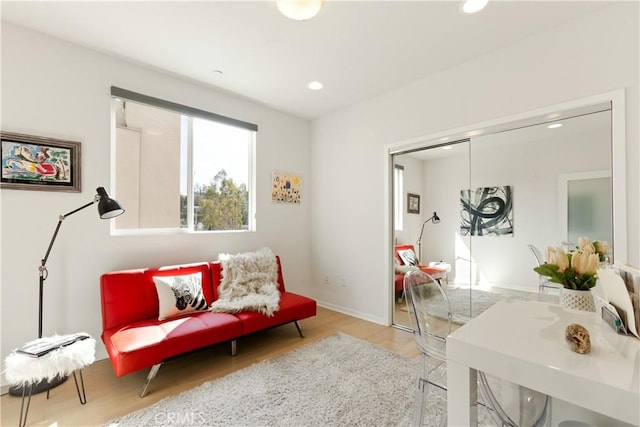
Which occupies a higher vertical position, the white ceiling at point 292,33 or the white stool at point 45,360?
the white ceiling at point 292,33

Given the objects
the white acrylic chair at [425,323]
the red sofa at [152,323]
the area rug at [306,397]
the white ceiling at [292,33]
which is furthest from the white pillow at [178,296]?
the white ceiling at [292,33]

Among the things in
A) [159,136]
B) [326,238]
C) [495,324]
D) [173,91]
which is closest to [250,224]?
[326,238]

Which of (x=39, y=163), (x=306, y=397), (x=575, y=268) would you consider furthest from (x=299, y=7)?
(x=306, y=397)

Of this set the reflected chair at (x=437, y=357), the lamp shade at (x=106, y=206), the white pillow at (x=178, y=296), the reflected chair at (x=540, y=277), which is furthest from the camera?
the white pillow at (x=178, y=296)

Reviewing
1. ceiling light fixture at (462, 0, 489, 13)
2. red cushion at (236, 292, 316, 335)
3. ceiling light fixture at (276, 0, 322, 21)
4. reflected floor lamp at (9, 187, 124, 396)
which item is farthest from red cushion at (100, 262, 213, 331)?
ceiling light fixture at (462, 0, 489, 13)

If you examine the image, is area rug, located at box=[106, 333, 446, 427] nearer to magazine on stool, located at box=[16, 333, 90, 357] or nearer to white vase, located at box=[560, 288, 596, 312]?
magazine on stool, located at box=[16, 333, 90, 357]

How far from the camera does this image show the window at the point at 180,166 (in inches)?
110

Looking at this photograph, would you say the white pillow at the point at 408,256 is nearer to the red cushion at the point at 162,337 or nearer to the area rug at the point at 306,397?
the area rug at the point at 306,397

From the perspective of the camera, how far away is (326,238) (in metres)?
4.02

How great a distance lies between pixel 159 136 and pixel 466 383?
10.9ft

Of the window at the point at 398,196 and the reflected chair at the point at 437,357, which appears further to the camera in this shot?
the window at the point at 398,196

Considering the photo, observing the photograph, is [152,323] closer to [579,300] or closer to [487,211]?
[579,300]

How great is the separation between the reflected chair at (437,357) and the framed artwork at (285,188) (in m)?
2.49

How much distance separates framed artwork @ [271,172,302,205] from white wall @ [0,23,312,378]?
116 centimetres
